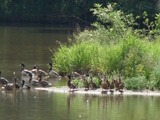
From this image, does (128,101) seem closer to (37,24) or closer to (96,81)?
(96,81)

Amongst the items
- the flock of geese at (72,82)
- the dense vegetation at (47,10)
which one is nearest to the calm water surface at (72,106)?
the flock of geese at (72,82)

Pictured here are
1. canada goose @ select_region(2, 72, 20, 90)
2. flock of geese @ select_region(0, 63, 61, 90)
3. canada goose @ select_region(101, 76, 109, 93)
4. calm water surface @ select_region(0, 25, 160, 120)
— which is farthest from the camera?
flock of geese @ select_region(0, 63, 61, 90)

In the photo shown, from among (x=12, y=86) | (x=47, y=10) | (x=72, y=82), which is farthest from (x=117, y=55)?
(x=47, y=10)

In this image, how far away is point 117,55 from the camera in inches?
974

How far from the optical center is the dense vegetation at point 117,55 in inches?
939

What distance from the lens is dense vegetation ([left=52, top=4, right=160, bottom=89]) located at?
23844 mm

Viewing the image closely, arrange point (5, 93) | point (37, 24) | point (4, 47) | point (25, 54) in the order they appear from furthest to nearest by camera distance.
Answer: point (37, 24) → point (4, 47) → point (25, 54) → point (5, 93)

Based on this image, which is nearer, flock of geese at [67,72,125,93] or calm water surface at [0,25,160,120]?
calm water surface at [0,25,160,120]

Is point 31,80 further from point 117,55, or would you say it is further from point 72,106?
point 72,106

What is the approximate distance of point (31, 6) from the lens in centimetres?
7156

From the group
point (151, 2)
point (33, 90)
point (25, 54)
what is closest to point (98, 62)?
point (33, 90)

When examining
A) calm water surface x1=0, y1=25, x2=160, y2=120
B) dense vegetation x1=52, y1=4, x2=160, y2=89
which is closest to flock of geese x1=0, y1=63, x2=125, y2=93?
calm water surface x1=0, y1=25, x2=160, y2=120

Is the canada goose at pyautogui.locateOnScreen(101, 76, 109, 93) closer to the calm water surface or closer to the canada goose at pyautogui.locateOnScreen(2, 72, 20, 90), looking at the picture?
the calm water surface

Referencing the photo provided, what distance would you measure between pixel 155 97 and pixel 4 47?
69.4 feet
